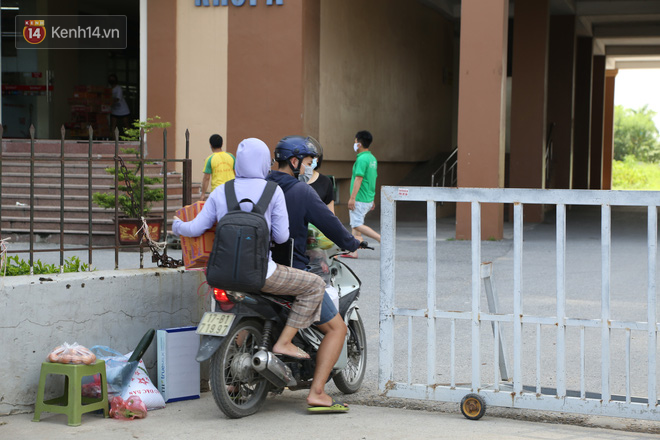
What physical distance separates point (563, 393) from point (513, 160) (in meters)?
16.8

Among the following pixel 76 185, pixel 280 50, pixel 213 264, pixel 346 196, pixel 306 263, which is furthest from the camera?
pixel 346 196

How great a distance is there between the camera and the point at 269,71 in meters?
17.3

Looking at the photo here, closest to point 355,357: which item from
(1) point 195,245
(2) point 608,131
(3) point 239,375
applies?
(3) point 239,375

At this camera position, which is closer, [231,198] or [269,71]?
[231,198]

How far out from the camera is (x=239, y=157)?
17.6ft

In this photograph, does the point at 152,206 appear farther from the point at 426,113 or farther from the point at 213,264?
the point at 426,113

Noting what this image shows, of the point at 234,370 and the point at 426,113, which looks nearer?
the point at 234,370

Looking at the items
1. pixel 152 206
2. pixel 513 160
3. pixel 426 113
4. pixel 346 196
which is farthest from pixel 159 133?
pixel 426 113

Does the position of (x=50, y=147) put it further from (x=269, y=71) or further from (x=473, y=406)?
(x=473, y=406)

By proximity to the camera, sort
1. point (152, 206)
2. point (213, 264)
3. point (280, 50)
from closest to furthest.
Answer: point (213, 264)
point (152, 206)
point (280, 50)

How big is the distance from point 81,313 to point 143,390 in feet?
2.13

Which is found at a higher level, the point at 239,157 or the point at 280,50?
the point at 280,50

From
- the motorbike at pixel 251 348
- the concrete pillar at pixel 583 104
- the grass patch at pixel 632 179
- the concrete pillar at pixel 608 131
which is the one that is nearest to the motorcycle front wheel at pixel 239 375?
the motorbike at pixel 251 348

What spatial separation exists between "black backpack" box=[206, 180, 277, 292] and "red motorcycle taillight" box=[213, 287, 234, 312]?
0.18 m
